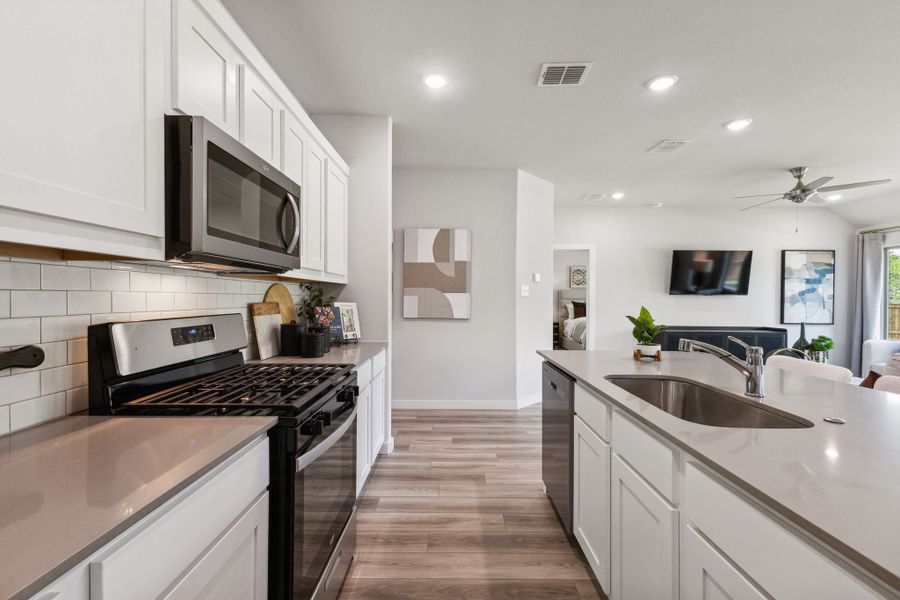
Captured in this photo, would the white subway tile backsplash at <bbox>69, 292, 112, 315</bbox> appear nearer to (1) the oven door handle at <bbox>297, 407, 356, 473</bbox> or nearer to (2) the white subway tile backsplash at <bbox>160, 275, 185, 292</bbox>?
(2) the white subway tile backsplash at <bbox>160, 275, 185, 292</bbox>

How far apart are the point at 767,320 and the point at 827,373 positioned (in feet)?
16.9

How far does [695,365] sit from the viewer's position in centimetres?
220

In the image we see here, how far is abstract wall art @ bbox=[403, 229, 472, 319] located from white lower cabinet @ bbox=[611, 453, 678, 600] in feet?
9.94

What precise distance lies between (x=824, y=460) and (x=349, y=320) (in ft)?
8.74

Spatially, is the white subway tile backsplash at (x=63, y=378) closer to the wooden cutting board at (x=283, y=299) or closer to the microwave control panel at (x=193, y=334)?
the microwave control panel at (x=193, y=334)

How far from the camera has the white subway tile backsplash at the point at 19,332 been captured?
102 cm

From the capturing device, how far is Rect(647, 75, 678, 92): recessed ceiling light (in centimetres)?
260

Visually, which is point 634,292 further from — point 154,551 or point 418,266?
point 154,551

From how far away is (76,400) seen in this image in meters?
1.22

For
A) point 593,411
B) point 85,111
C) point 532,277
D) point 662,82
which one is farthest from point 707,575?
point 532,277

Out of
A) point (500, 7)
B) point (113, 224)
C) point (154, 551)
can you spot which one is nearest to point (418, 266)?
point (500, 7)

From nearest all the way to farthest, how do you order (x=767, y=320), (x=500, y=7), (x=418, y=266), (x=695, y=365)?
(x=500, y=7), (x=695, y=365), (x=418, y=266), (x=767, y=320)

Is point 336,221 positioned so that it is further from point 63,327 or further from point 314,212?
point 63,327

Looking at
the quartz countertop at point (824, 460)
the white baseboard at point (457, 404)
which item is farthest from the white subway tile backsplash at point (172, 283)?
the white baseboard at point (457, 404)
